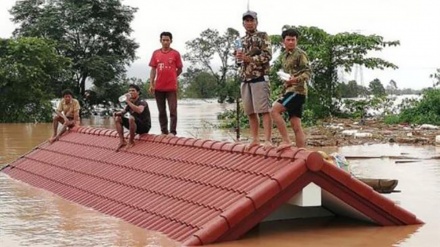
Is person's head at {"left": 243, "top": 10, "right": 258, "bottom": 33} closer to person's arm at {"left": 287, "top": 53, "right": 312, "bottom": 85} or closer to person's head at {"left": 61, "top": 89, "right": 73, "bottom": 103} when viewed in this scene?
person's arm at {"left": 287, "top": 53, "right": 312, "bottom": 85}

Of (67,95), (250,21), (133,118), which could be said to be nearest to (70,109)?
(67,95)

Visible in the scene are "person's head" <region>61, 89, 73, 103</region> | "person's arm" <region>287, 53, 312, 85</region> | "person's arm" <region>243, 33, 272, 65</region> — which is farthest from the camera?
"person's head" <region>61, 89, 73, 103</region>

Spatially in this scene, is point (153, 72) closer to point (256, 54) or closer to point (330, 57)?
point (256, 54)

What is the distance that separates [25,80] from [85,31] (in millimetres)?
10103

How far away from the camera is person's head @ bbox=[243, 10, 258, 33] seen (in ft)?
28.7

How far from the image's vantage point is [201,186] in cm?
811

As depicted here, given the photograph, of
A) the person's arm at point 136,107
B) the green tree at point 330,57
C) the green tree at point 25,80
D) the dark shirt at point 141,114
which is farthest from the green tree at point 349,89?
the person's arm at point 136,107

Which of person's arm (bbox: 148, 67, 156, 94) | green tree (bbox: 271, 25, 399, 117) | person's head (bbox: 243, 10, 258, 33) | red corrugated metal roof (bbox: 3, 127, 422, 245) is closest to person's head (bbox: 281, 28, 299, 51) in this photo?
person's head (bbox: 243, 10, 258, 33)

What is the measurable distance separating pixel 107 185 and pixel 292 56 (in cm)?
335

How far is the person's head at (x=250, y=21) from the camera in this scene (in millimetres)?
8734

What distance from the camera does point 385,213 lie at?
7730 mm

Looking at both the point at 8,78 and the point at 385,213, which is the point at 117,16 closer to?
the point at 8,78

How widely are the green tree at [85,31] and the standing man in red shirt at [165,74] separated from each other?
1219 inches

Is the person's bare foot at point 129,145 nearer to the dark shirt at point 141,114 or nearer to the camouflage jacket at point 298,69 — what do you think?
the dark shirt at point 141,114
